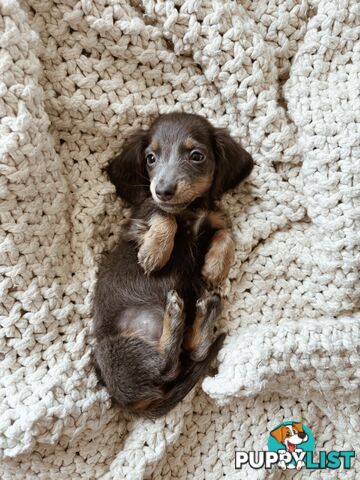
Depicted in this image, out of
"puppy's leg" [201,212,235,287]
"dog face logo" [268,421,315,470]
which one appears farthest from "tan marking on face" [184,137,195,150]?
"dog face logo" [268,421,315,470]

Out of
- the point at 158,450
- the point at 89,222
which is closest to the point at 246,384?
the point at 158,450

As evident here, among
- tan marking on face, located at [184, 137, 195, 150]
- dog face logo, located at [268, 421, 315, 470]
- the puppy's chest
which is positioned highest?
tan marking on face, located at [184, 137, 195, 150]

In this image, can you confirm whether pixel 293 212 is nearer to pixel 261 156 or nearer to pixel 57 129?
pixel 261 156

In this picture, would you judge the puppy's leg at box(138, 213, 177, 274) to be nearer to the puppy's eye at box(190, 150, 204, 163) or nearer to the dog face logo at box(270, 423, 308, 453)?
the puppy's eye at box(190, 150, 204, 163)

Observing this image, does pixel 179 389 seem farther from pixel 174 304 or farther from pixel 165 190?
pixel 165 190

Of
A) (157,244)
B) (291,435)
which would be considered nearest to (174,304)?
(157,244)

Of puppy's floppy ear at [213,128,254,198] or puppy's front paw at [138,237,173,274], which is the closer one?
puppy's front paw at [138,237,173,274]

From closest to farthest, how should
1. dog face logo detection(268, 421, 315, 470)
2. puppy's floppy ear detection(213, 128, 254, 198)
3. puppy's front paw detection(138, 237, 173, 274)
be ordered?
puppy's front paw detection(138, 237, 173, 274)
puppy's floppy ear detection(213, 128, 254, 198)
dog face logo detection(268, 421, 315, 470)
